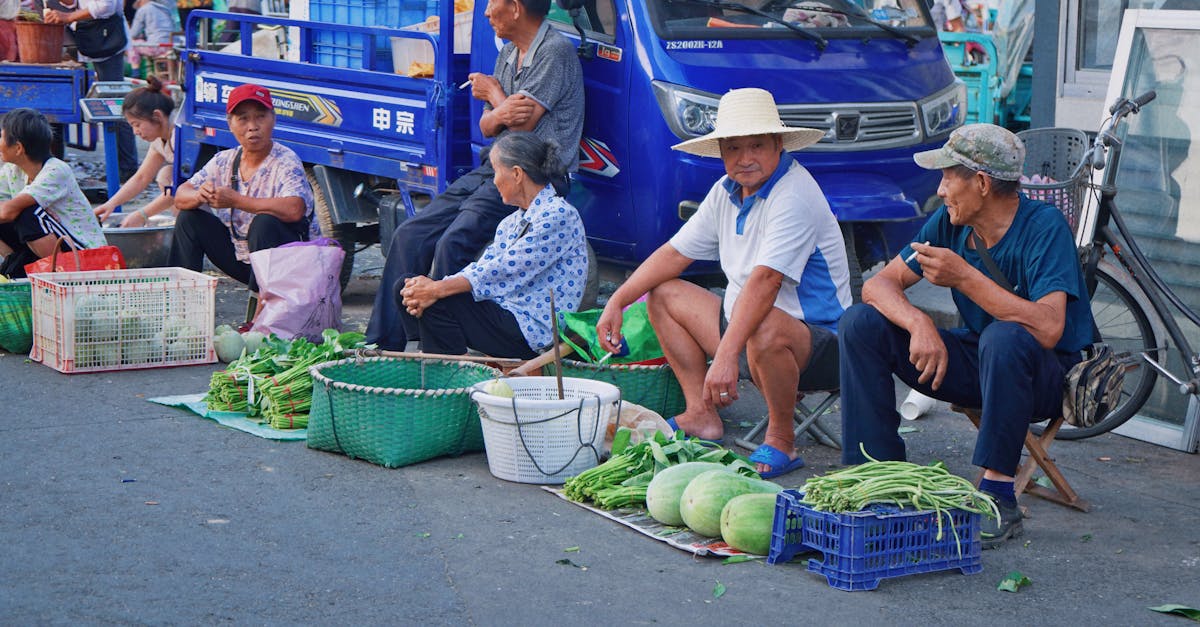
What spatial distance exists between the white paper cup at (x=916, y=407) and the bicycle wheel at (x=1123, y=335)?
59 centimetres

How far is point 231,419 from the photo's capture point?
6.01 meters

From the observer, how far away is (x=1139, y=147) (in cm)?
602

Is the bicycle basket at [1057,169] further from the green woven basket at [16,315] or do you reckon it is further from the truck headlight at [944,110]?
the green woven basket at [16,315]

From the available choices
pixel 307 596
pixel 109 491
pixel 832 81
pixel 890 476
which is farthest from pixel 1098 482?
pixel 109 491

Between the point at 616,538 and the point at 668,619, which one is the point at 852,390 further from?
the point at 668,619

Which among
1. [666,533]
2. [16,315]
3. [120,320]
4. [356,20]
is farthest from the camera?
[356,20]

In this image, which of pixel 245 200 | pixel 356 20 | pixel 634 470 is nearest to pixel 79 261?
pixel 245 200

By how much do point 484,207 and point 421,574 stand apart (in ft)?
9.65

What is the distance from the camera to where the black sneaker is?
177 inches

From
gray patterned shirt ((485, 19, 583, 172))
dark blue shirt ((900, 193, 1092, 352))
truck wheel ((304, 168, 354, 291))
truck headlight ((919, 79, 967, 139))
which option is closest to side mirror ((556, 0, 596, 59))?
gray patterned shirt ((485, 19, 583, 172))

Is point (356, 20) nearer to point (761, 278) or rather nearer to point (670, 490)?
point (761, 278)

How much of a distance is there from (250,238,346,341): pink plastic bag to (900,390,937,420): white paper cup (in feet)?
9.89

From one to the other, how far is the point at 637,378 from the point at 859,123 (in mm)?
2139

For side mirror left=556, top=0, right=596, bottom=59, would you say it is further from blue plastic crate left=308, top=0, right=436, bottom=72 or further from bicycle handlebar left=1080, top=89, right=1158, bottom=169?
bicycle handlebar left=1080, top=89, right=1158, bottom=169
